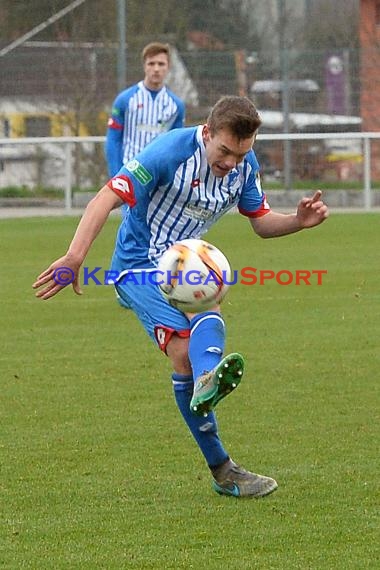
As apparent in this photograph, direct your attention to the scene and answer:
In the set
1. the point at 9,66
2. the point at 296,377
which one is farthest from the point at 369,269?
the point at 9,66

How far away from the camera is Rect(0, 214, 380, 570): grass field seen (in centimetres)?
428

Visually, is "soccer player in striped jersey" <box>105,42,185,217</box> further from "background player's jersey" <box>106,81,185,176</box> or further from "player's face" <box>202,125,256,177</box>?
"player's face" <box>202,125,256,177</box>

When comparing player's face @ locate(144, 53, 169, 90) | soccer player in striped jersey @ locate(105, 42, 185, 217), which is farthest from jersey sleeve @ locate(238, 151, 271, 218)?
soccer player in striped jersey @ locate(105, 42, 185, 217)

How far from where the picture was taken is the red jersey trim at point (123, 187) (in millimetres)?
4938

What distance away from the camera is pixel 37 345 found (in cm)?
863

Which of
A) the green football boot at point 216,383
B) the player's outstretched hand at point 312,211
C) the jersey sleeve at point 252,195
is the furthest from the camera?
the jersey sleeve at point 252,195

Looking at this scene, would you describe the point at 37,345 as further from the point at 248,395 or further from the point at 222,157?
the point at 222,157

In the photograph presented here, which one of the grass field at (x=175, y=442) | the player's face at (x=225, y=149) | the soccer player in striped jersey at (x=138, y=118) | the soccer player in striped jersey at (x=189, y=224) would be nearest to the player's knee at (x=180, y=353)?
the soccer player in striped jersey at (x=189, y=224)

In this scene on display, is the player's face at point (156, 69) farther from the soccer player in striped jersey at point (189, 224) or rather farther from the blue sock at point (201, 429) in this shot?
the blue sock at point (201, 429)

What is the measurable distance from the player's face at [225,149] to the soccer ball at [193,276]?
0.30m

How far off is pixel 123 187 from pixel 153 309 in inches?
18.9

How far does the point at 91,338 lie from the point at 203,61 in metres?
13.4

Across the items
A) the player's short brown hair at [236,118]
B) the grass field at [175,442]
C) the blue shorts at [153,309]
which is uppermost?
the player's short brown hair at [236,118]

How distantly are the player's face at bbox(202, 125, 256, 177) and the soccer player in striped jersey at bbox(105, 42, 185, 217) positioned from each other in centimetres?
695
